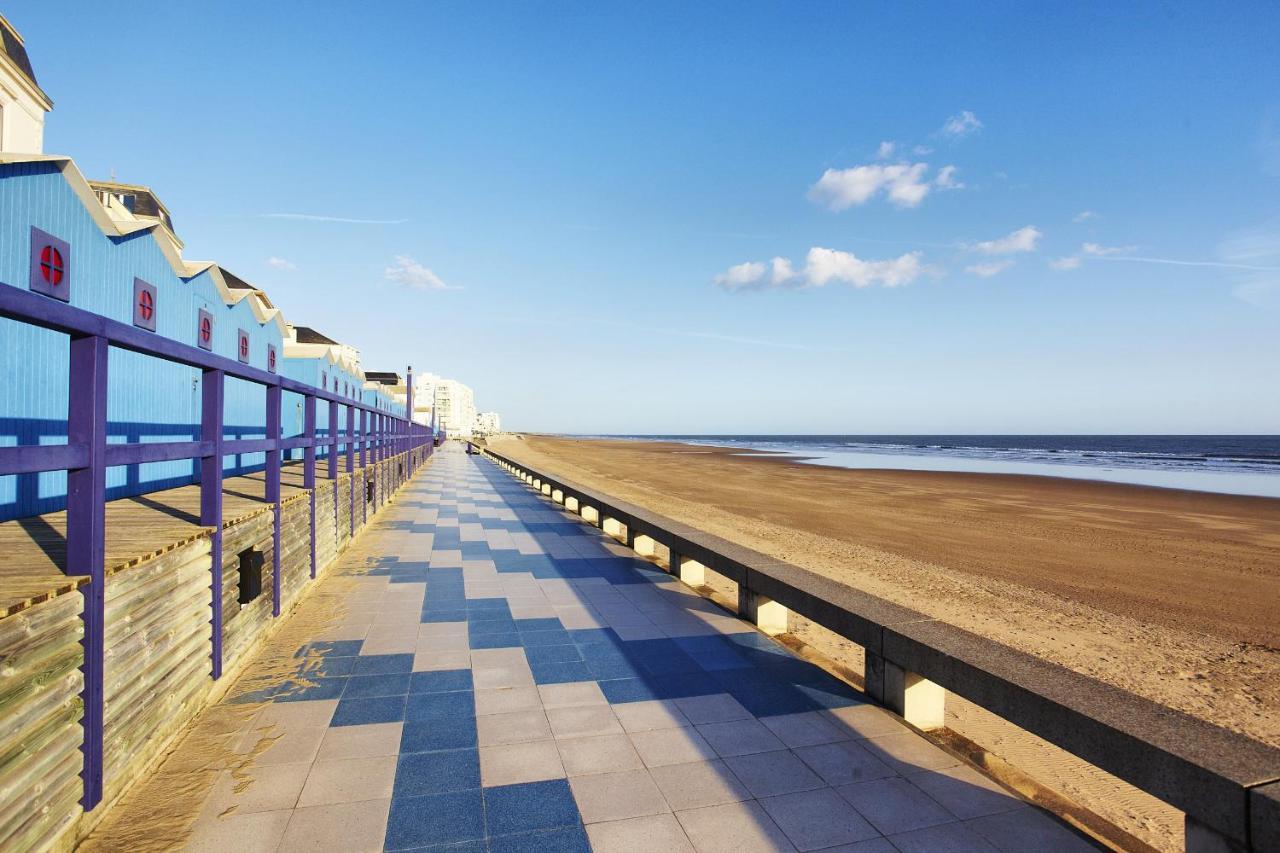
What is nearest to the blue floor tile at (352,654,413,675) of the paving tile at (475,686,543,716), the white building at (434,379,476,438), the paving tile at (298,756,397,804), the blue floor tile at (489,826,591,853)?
the paving tile at (475,686,543,716)

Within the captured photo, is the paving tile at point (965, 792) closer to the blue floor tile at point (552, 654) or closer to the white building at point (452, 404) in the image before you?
the blue floor tile at point (552, 654)

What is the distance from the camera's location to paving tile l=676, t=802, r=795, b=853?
2.84m

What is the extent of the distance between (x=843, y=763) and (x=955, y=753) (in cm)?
72

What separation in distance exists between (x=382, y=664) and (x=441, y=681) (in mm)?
642

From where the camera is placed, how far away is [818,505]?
21.5 m

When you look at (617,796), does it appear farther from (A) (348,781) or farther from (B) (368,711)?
(B) (368,711)

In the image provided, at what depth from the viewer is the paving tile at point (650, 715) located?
3973 millimetres

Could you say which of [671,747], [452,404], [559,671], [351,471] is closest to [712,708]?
[671,747]

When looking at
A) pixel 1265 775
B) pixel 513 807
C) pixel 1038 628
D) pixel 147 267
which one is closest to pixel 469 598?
pixel 513 807

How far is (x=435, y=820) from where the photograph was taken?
2984 mm

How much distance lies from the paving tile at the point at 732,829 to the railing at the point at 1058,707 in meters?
1.44

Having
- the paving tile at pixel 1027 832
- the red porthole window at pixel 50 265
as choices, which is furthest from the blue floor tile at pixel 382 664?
the red porthole window at pixel 50 265

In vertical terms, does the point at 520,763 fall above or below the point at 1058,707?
below

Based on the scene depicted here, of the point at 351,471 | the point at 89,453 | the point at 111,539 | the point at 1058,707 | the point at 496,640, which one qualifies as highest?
the point at 89,453
